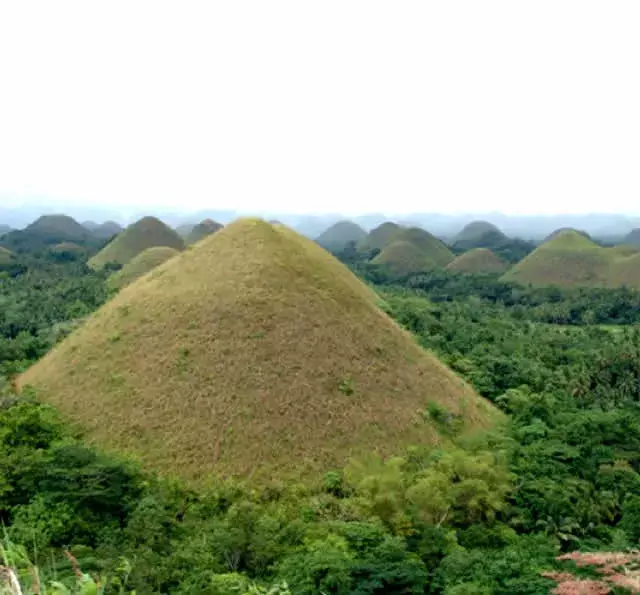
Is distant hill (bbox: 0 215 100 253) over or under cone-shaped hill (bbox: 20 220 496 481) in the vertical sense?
over

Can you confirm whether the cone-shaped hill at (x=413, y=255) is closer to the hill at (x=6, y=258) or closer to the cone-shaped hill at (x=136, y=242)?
the cone-shaped hill at (x=136, y=242)

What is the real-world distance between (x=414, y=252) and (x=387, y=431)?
69970 mm

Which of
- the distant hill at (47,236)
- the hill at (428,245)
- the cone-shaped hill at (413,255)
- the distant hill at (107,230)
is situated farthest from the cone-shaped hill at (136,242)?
the distant hill at (107,230)

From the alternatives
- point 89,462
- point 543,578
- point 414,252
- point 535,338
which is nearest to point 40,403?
point 89,462

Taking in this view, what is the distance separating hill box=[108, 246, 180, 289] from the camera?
161 ft

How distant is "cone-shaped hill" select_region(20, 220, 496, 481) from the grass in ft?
164

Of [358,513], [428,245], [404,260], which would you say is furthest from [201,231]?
[358,513]

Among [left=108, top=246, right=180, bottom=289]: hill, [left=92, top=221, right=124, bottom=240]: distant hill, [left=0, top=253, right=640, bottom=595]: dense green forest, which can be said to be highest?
[left=92, top=221, right=124, bottom=240]: distant hill

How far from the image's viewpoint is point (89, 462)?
14.0 m

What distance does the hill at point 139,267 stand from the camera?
49000mm

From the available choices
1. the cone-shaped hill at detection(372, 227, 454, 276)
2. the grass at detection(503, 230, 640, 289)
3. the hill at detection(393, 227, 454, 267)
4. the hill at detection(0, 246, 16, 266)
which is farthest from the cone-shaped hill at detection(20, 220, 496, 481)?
the hill at detection(393, 227, 454, 267)

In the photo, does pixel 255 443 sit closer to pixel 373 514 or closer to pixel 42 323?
pixel 373 514

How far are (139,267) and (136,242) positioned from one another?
24263mm

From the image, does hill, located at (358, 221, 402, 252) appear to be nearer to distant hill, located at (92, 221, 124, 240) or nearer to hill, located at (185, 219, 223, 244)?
hill, located at (185, 219, 223, 244)
